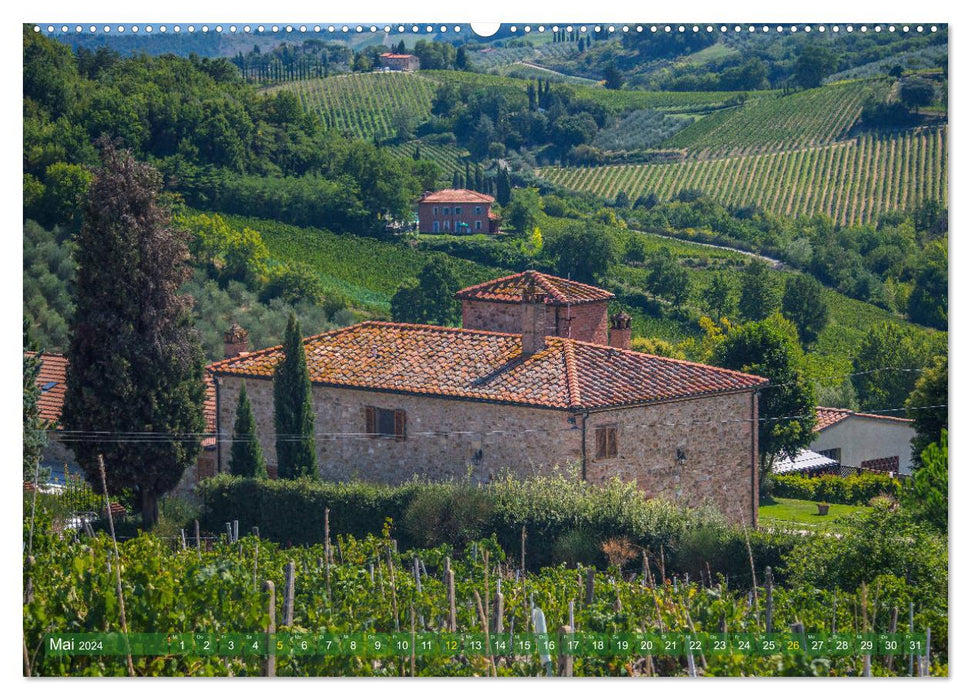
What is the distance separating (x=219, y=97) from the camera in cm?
Result: 1230

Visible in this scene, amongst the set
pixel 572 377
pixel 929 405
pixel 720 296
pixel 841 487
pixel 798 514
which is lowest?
pixel 798 514

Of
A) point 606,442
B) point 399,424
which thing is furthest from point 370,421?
point 606,442

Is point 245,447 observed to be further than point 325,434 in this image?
No

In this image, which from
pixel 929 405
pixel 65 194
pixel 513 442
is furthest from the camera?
pixel 513 442

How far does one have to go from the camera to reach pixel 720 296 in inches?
522

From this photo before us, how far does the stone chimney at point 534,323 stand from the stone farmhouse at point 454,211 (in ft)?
6.58

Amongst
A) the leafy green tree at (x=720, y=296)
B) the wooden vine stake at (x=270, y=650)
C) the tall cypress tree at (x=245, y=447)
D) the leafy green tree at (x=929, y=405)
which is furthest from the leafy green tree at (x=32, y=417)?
the leafy green tree at (x=929, y=405)

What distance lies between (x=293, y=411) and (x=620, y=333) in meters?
3.70

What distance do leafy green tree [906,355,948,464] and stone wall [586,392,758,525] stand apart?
14.9ft

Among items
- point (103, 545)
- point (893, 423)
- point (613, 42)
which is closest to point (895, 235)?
point (893, 423)

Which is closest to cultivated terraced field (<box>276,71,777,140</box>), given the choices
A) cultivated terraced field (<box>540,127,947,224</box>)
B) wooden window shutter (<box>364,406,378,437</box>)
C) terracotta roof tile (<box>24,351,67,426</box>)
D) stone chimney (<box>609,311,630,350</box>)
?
cultivated terraced field (<box>540,127,947,224</box>)

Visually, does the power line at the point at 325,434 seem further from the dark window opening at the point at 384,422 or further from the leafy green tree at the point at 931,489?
the leafy green tree at the point at 931,489

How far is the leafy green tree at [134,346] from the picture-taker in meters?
12.9

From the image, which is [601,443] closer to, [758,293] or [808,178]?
[758,293]
